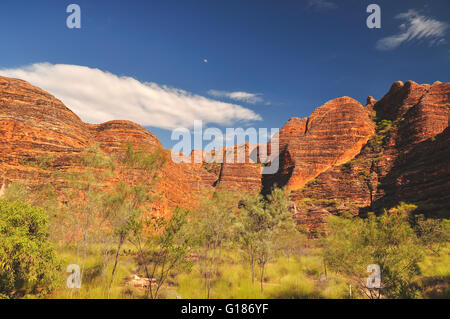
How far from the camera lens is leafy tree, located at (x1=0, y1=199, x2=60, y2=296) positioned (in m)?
9.65

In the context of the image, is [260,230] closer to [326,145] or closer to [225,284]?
[225,284]

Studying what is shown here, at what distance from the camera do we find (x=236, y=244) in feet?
68.1

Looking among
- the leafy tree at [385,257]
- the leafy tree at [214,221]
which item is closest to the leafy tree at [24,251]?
the leafy tree at [214,221]

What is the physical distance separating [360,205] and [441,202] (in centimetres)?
1666

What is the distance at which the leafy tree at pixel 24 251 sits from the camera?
9648mm

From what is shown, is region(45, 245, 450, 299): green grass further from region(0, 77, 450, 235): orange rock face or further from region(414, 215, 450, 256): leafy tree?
region(0, 77, 450, 235): orange rock face

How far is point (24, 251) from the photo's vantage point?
9.81 meters

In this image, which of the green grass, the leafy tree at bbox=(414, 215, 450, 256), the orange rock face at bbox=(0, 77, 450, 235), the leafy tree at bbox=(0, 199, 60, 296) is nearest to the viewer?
the leafy tree at bbox=(0, 199, 60, 296)

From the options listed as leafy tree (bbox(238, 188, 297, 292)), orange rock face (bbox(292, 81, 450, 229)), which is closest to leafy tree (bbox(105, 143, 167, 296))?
leafy tree (bbox(238, 188, 297, 292))

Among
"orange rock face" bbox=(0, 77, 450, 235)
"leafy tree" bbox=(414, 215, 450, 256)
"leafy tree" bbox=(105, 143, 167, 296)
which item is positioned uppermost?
"orange rock face" bbox=(0, 77, 450, 235)

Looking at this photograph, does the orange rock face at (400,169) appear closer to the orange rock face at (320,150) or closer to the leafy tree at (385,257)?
the orange rock face at (320,150)

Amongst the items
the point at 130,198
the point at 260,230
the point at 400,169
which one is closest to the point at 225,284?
the point at 260,230

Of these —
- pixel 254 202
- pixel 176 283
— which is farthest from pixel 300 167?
pixel 176 283

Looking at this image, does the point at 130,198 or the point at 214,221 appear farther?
the point at 214,221
